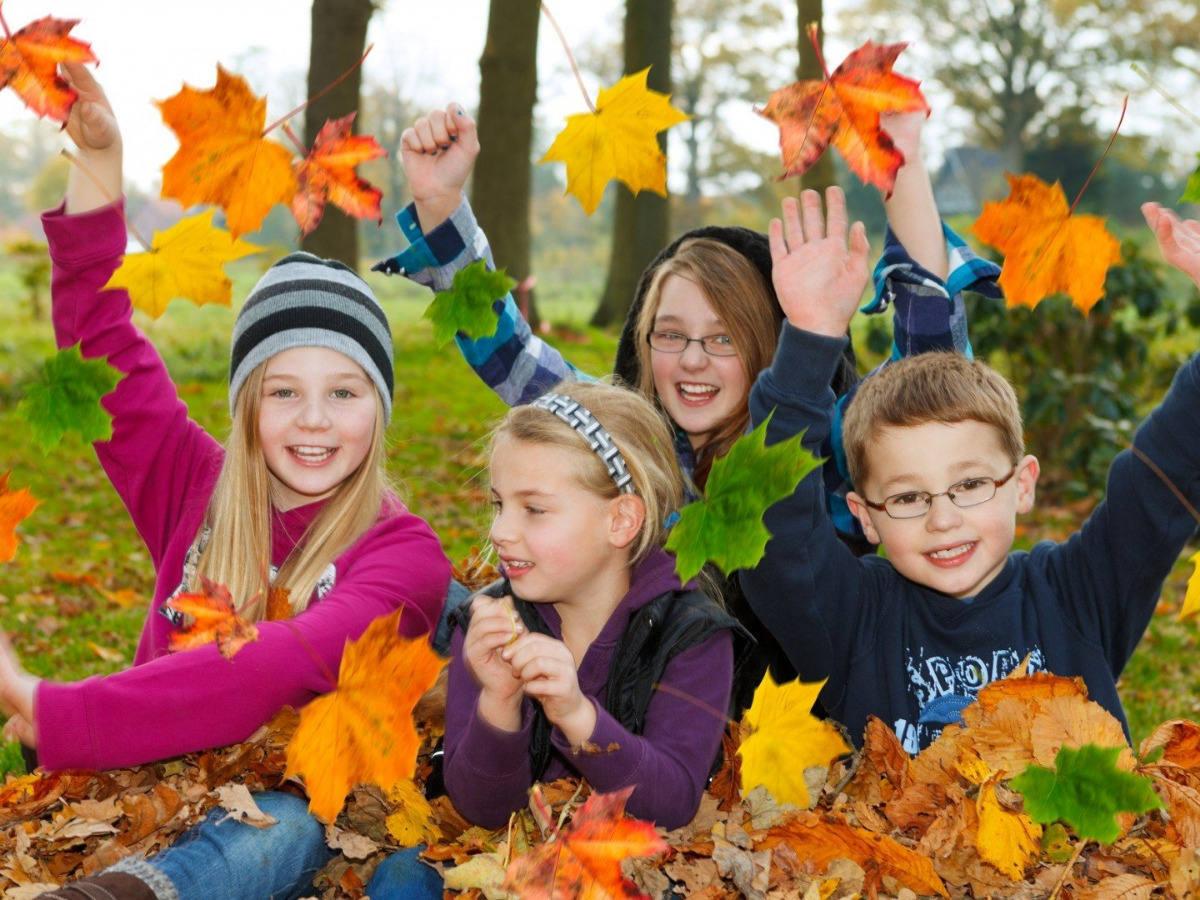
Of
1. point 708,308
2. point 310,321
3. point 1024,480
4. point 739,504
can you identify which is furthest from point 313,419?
point 1024,480

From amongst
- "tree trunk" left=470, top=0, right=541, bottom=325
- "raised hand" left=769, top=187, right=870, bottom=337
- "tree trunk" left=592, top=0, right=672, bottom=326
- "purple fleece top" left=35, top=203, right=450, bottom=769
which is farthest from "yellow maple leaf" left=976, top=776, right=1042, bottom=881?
"tree trunk" left=592, top=0, right=672, bottom=326

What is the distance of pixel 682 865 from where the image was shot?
2111 millimetres

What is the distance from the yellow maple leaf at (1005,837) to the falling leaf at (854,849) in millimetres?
101

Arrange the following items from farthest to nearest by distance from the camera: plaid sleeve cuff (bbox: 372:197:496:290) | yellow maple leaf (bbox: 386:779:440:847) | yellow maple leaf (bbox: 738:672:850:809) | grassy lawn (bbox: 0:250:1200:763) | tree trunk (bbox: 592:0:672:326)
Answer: tree trunk (bbox: 592:0:672:326) < grassy lawn (bbox: 0:250:1200:763) < plaid sleeve cuff (bbox: 372:197:496:290) < yellow maple leaf (bbox: 386:779:440:847) < yellow maple leaf (bbox: 738:672:850:809)

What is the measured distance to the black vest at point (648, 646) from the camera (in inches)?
91.3

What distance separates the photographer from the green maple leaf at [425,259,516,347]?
2.82 m

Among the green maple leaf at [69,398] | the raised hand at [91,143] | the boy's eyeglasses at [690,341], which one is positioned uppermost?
the raised hand at [91,143]

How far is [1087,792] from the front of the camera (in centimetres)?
193

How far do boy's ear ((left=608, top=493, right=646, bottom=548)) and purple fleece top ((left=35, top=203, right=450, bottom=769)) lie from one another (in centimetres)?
50

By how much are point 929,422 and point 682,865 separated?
0.97m

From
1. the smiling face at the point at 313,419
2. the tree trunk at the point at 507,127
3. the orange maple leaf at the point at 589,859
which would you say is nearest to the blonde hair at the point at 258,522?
the smiling face at the point at 313,419

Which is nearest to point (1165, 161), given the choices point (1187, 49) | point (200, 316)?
point (1187, 49)

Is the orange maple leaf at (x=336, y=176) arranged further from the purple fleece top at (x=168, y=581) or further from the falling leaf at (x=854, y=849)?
the falling leaf at (x=854, y=849)

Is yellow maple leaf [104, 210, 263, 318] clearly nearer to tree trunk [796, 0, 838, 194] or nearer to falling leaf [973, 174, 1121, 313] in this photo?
falling leaf [973, 174, 1121, 313]
